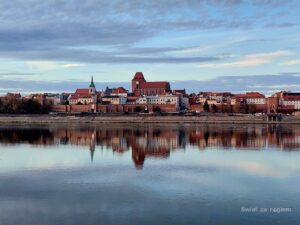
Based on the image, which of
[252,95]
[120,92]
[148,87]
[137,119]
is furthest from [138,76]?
[137,119]

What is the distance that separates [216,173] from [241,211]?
16.4ft

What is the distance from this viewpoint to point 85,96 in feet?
284

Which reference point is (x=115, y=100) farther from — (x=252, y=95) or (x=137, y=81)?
(x=252, y=95)

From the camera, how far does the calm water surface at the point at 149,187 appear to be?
10.3m

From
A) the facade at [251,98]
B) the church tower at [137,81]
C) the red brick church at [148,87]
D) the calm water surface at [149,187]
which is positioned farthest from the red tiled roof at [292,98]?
the calm water surface at [149,187]

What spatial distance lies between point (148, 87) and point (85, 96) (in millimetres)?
10745

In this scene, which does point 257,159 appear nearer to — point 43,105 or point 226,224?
point 226,224

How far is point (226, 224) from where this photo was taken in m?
9.70

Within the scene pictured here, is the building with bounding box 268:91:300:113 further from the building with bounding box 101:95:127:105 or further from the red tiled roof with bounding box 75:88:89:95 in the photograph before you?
the red tiled roof with bounding box 75:88:89:95

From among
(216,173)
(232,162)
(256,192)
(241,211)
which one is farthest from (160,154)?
(241,211)

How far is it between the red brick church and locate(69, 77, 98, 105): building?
7.03 metres

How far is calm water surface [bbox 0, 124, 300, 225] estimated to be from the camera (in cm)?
Answer: 1029

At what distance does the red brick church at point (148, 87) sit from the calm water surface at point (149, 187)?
67271 millimetres

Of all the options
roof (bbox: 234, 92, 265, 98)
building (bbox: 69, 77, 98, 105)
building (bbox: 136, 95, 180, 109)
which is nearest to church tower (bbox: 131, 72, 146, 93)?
building (bbox: 69, 77, 98, 105)
